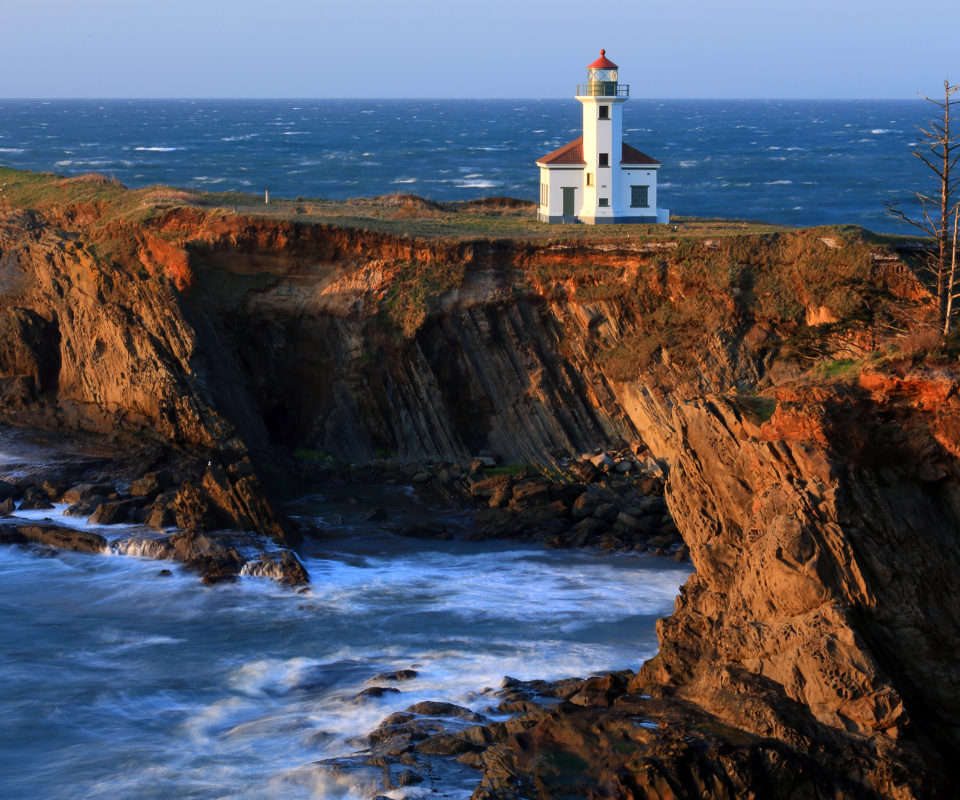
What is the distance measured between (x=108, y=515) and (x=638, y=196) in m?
22.5

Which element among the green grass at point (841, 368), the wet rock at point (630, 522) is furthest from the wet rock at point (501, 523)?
the green grass at point (841, 368)

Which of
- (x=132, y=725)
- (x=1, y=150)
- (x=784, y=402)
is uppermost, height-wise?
(x=1, y=150)

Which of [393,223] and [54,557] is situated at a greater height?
[393,223]

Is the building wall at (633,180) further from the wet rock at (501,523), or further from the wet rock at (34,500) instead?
the wet rock at (34,500)

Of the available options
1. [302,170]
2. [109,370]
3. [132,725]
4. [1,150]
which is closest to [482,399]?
[109,370]

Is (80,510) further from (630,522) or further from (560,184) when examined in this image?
(560,184)

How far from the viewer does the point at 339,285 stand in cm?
3039

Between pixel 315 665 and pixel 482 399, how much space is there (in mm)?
13271

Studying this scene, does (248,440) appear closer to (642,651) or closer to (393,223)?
(393,223)

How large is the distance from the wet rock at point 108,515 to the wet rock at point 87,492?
1.22 m

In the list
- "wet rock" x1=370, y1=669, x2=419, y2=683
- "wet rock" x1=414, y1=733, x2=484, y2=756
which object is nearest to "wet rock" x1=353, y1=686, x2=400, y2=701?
"wet rock" x1=370, y1=669, x2=419, y2=683

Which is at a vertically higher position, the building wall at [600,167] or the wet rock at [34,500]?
the building wall at [600,167]

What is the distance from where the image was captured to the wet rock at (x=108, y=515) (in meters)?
24.0

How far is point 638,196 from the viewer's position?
37969 millimetres
